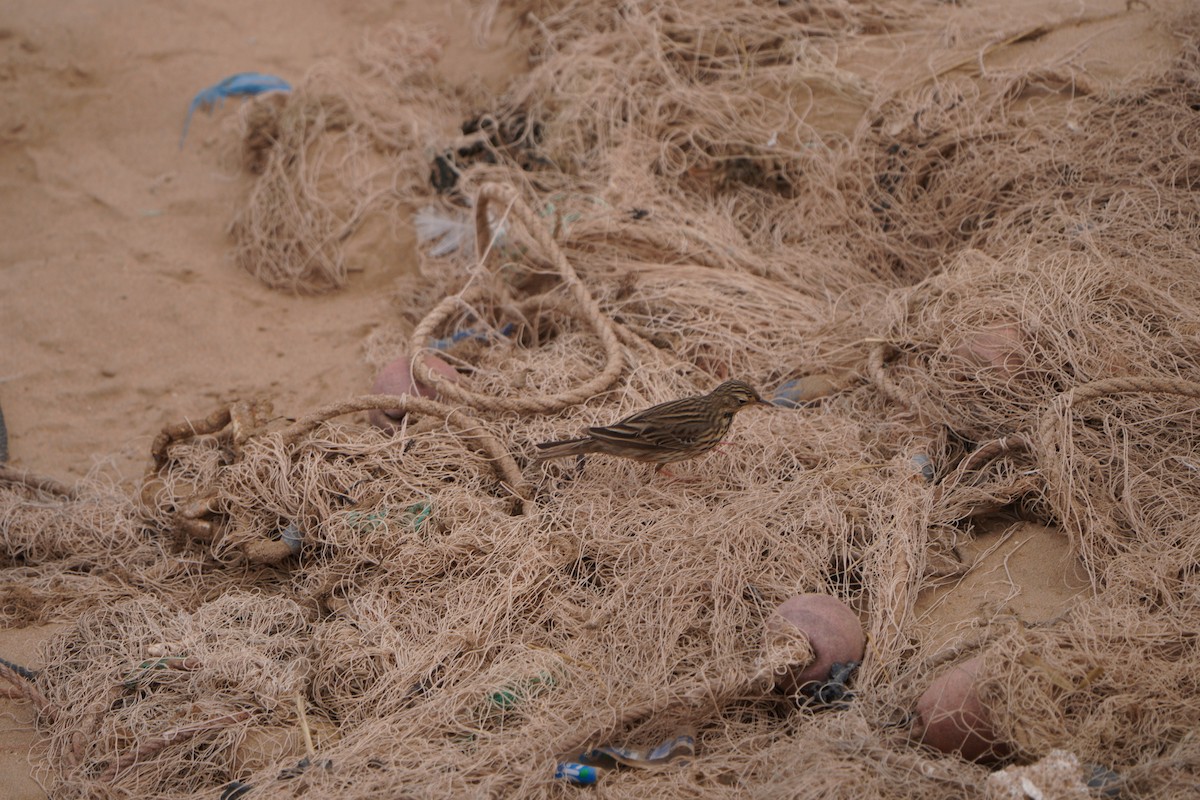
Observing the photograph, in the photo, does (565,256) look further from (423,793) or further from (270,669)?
(423,793)

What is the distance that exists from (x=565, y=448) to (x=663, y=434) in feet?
1.28

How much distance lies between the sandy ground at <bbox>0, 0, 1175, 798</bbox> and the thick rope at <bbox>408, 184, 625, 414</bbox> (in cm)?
73

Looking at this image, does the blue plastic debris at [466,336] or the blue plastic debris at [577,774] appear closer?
the blue plastic debris at [577,774]

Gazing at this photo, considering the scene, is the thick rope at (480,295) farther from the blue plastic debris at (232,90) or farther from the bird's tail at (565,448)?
the blue plastic debris at (232,90)

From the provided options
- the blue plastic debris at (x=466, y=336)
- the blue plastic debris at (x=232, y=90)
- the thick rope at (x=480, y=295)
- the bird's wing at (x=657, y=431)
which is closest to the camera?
the bird's wing at (x=657, y=431)

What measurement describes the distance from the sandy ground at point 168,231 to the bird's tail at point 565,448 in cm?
140

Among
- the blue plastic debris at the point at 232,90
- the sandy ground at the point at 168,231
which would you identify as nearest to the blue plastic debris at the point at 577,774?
the sandy ground at the point at 168,231

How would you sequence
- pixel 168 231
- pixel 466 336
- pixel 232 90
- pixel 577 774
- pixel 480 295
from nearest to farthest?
pixel 577 774, pixel 466 336, pixel 480 295, pixel 168 231, pixel 232 90

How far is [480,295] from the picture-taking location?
5.39 m

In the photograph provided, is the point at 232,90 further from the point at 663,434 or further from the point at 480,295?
the point at 663,434

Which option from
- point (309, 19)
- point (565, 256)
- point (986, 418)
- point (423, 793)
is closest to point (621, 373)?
point (565, 256)

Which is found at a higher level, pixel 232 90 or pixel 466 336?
pixel 232 90

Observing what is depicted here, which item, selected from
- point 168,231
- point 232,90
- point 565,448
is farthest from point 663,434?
point 232,90

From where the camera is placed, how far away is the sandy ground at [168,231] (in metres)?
5.15
